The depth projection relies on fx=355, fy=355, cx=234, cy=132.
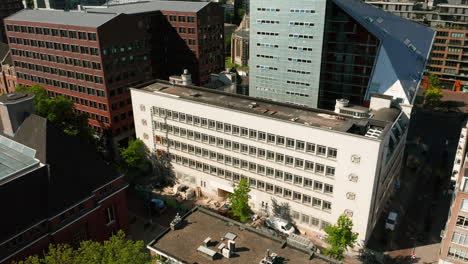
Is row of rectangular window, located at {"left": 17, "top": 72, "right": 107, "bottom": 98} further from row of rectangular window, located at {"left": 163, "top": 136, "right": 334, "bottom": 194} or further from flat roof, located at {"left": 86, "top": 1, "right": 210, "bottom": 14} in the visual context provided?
flat roof, located at {"left": 86, "top": 1, "right": 210, "bottom": 14}

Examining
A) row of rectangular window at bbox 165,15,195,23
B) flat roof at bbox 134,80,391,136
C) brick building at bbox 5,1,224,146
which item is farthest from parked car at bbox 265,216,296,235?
row of rectangular window at bbox 165,15,195,23

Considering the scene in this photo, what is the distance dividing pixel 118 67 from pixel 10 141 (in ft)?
119

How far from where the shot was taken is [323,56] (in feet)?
284

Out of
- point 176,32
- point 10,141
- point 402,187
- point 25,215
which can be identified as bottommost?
point 402,187

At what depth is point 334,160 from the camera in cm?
5591

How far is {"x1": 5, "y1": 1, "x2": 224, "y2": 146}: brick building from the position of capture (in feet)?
280

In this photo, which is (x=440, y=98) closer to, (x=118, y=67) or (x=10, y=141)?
(x=118, y=67)

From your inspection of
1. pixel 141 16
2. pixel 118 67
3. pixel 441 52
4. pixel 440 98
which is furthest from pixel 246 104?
pixel 441 52

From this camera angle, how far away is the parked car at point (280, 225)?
2450 inches

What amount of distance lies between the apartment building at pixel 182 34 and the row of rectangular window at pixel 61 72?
22532 mm

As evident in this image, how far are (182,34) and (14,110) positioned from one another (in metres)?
60.8

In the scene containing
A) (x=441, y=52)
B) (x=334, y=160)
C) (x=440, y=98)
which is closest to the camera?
(x=334, y=160)

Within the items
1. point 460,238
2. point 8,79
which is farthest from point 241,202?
point 8,79

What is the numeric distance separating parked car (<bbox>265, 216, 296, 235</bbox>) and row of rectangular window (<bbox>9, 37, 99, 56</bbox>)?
55.3m
